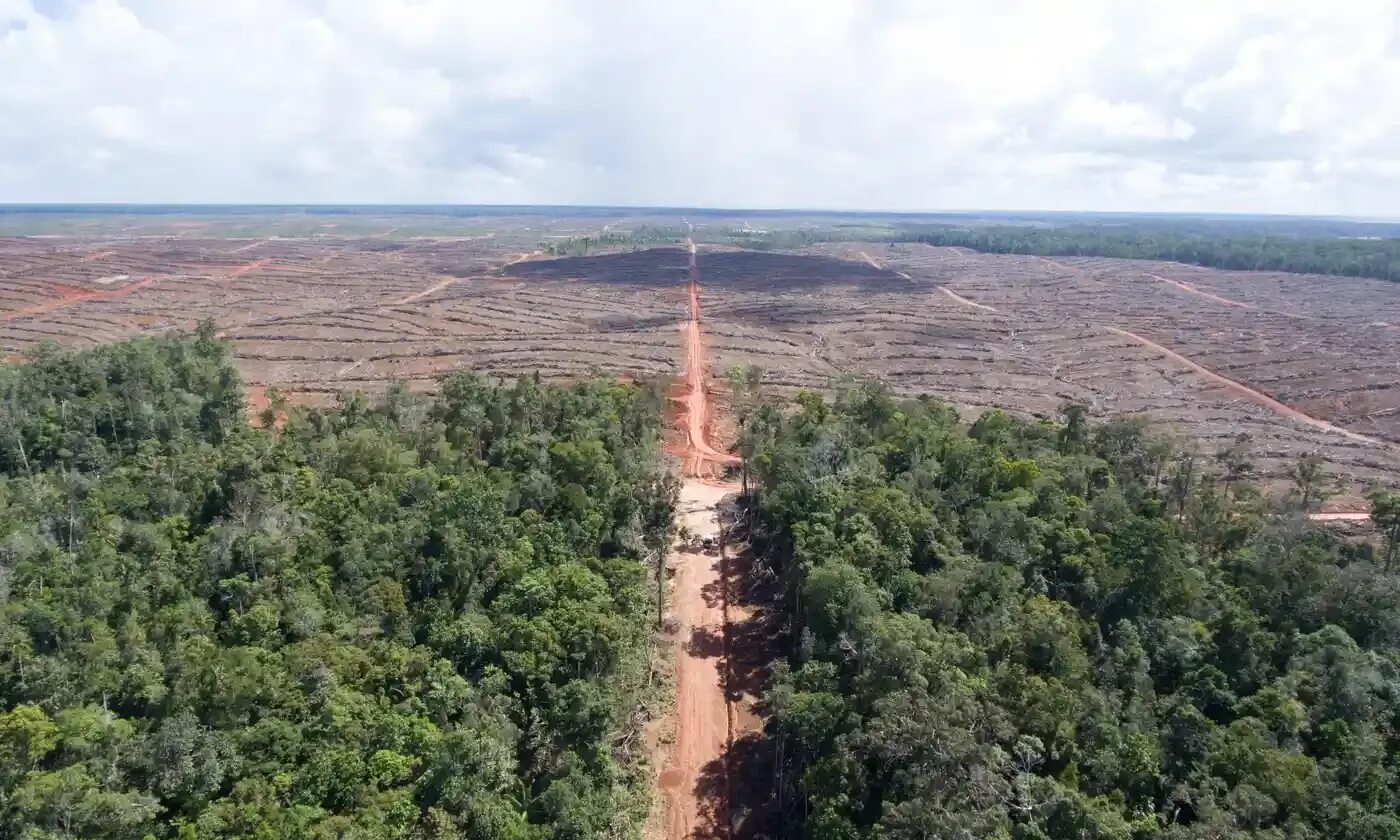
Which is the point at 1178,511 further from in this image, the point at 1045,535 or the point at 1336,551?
the point at 1045,535

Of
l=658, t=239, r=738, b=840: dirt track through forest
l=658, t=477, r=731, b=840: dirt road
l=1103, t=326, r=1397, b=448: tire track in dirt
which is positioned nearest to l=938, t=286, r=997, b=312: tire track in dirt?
l=1103, t=326, r=1397, b=448: tire track in dirt

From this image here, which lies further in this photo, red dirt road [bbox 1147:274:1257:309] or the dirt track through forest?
red dirt road [bbox 1147:274:1257:309]

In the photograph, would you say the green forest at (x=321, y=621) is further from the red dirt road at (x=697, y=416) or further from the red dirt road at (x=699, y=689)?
the red dirt road at (x=697, y=416)

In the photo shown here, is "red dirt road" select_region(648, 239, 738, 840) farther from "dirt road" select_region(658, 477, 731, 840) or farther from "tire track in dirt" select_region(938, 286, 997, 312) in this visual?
"tire track in dirt" select_region(938, 286, 997, 312)

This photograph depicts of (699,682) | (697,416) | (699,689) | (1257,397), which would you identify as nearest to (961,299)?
(1257,397)

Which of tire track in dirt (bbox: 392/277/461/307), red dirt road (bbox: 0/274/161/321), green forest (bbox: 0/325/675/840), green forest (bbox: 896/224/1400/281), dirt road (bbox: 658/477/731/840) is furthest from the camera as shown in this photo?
green forest (bbox: 896/224/1400/281)
